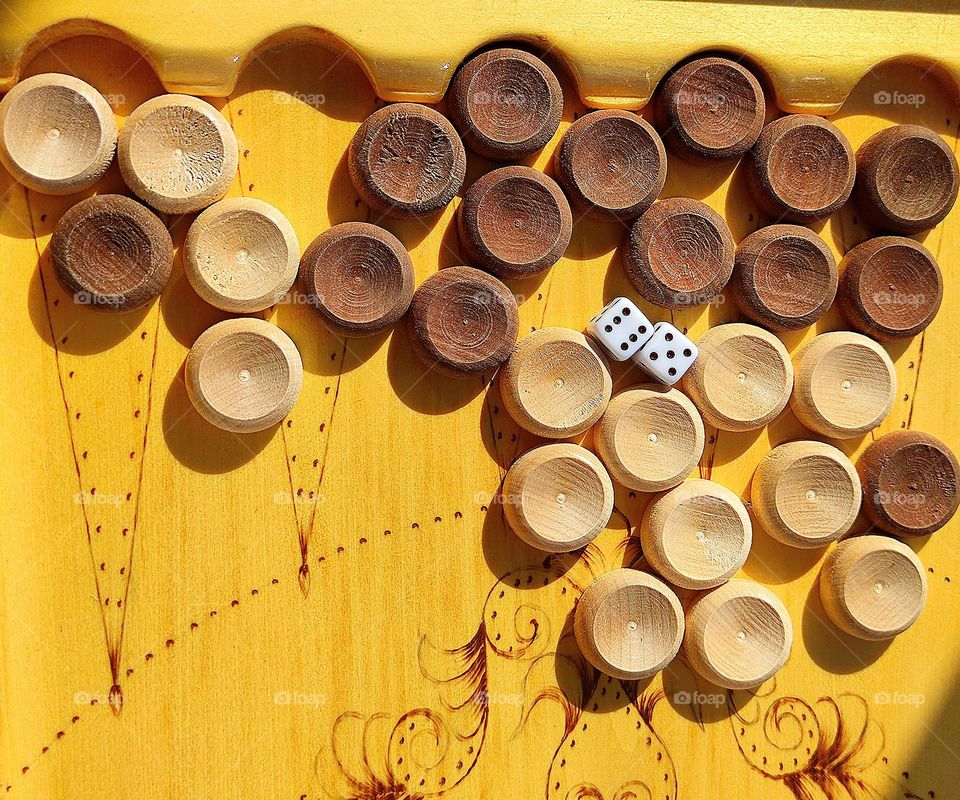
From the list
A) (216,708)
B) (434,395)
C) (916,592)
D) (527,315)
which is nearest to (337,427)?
(434,395)

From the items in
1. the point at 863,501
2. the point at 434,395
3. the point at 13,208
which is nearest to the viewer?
the point at 13,208

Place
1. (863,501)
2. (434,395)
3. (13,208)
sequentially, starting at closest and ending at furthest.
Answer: (13,208)
(434,395)
(863,501)

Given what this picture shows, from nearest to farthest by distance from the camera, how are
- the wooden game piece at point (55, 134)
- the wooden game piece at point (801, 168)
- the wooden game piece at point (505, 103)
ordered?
the wooden game piece at point (55, 134)
the wooden game piece at point (505, 103)
the wooden game piece at point (801, 168)

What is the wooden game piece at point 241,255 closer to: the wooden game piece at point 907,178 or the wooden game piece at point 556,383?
the wooden game piece at point 556,383

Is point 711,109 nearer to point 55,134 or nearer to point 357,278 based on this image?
point 357,278

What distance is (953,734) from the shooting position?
2.20 metres

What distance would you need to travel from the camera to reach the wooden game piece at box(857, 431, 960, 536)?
2.12 m

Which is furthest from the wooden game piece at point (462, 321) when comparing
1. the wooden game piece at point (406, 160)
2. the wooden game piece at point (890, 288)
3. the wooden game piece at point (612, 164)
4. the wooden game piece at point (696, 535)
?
the wooden game piece at point (890, 288)

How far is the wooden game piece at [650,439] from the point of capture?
2.01 metres

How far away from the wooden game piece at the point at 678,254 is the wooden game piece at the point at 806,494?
0.43m

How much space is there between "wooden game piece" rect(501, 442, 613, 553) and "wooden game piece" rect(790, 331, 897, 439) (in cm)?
52

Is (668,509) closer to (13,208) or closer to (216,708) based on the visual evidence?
(216,708)

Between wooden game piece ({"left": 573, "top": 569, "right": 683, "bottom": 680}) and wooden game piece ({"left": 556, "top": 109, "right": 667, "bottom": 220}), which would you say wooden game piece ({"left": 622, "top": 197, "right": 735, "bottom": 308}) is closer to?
wooden game piece ({"left": 556, "top": 109, "right": 667, "bottom": 220})

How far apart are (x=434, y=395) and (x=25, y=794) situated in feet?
3.99
